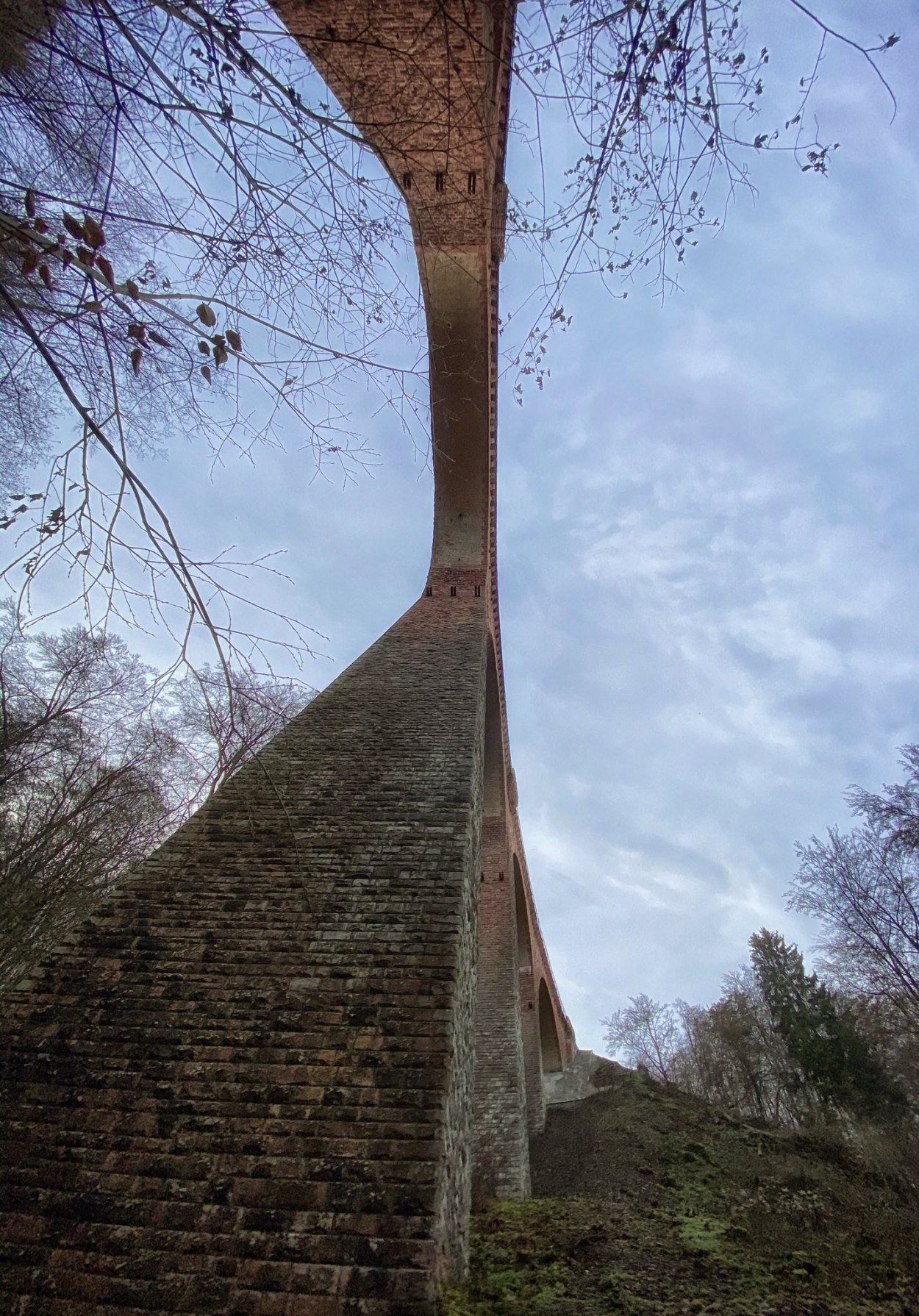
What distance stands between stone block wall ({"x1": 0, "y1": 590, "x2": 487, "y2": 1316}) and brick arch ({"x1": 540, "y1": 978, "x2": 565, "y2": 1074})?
45.2 ft

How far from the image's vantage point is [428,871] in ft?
12.2

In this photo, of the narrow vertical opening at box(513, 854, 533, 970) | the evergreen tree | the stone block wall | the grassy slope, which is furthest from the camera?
the evergreen tree

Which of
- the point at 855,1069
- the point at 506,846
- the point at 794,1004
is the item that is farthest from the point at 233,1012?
the point at 794,1004

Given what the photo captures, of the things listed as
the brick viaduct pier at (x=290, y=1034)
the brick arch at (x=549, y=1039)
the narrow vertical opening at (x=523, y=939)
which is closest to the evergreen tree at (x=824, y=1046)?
the brick arch at (x=549, y=1039)

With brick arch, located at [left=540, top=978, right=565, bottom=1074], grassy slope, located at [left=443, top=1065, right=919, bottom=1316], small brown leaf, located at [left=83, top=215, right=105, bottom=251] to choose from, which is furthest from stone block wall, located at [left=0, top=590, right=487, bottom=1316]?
brick arch, located at [left=540, top=978, right=565, bottom=1074]

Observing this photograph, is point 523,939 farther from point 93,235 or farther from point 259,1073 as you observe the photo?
point 93,235

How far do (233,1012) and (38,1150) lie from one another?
2.60 feet

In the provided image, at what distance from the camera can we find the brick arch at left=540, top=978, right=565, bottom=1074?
1622cm

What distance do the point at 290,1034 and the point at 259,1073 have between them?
0.61 ft

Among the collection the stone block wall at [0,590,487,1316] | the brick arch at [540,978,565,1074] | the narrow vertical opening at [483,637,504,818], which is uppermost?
the narrow vertical opening at [483,637,504,818]

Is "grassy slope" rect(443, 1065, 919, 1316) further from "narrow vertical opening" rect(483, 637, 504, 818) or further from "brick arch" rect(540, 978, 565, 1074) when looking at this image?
"brick arch" rect(540, 978, 565, 1074)

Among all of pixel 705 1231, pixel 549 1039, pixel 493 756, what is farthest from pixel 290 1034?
pixel 549 1039

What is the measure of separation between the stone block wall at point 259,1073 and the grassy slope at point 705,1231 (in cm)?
45

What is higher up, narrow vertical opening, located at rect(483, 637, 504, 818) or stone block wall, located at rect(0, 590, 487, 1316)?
narrow vertical opening, located at rect(483, 637, 504, 818)
